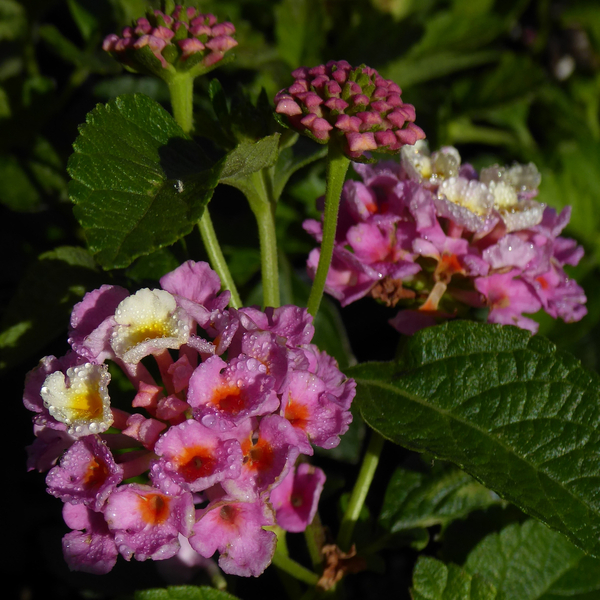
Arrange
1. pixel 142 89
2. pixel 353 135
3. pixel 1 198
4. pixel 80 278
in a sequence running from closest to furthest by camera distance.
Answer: pixel 353 135 < pixel 80 278 < pixel 1 198 < pixel 142 89

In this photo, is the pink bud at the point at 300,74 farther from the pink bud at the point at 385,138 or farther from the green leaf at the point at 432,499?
the green leaf at the point at 432,499

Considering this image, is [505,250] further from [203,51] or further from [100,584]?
[100,584]

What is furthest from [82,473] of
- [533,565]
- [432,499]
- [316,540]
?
[533,565]

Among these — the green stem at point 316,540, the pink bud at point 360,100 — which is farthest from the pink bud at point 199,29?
the green stem at point 316,540

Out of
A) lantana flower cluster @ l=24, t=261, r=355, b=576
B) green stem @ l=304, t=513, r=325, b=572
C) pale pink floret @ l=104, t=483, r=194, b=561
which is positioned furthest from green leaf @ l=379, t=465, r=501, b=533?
pale pink floret @ l=104, t=483, r=194, b=561

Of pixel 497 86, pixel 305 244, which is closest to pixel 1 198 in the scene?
pixel 305 244

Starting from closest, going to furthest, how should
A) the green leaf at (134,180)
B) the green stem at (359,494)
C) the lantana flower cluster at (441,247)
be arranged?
the green leaf at (134,180)
the lantana flower cluster at (441,247)
the green stem at (359,494)

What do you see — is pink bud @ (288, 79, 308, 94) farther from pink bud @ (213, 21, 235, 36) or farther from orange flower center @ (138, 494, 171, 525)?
orange flower center @ (138, 494, 171, 525)

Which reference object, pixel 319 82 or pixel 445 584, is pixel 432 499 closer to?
pixel 445 584
